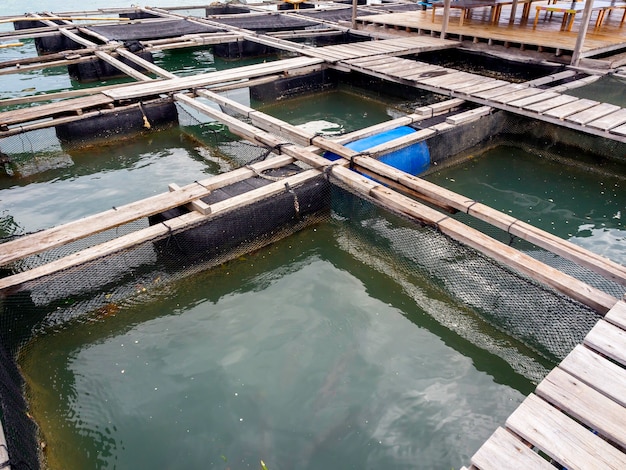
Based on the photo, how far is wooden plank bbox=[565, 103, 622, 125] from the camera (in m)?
6.22

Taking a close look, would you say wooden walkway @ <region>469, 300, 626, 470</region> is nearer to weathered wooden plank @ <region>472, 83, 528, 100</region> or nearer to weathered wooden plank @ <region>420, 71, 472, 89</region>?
weathered wooden plank @ <region>472, 83, 528, 100</region>

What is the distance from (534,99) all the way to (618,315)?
4.82 metres

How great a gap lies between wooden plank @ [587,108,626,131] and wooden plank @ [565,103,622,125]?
72 mm

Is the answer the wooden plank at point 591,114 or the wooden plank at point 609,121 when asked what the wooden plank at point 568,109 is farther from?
the wooden plank at point 609,121

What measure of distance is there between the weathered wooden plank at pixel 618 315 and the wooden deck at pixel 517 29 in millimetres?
7382

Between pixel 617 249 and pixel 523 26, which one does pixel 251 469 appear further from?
pixel 523 26

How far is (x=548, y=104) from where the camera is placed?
684 cm

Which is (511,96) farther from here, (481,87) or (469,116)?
(469,116)

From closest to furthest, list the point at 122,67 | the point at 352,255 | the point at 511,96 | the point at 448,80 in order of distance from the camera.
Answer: the point at 352,255 < the point at 511,96 < the point at 448,80 < the point at 122,67

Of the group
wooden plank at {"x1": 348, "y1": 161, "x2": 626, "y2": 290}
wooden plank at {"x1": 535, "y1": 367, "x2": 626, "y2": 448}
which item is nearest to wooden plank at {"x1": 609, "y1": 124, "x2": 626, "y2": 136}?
wooden plank at {"x1": 348, "y1": 161, "x2": 626, "y2": 290}

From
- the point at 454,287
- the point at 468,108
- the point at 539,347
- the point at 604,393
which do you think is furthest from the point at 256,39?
the point at 604,393

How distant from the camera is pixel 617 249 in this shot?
16.9 feet

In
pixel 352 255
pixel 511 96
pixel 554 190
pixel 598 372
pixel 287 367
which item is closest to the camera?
pixel 598 372

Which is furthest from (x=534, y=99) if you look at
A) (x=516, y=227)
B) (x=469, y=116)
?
(x=516, y=227)
